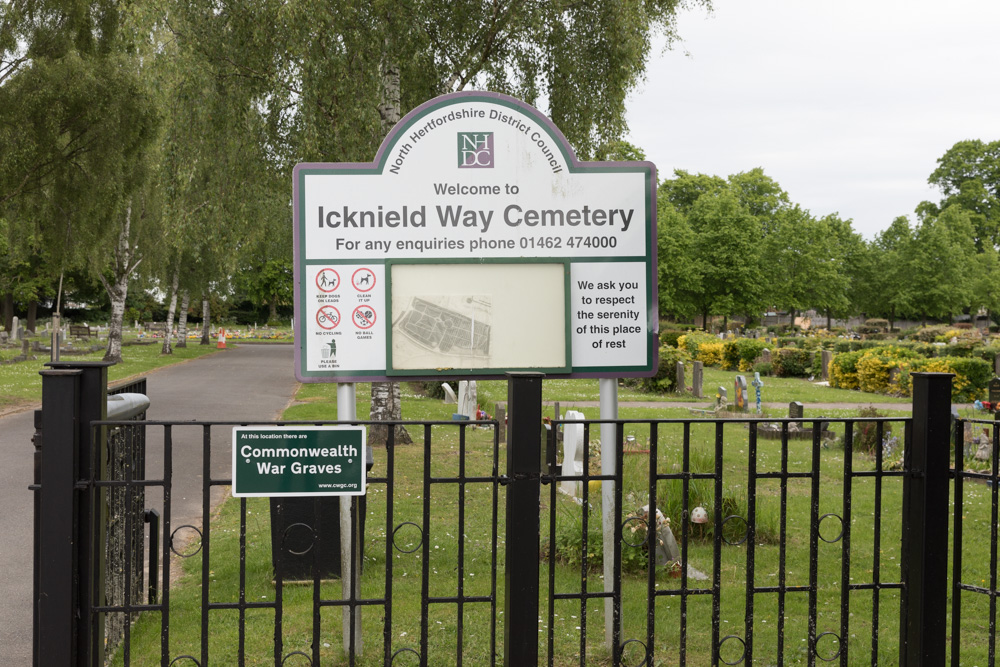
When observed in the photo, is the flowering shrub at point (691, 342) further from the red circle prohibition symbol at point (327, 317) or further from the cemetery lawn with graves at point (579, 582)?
the red circle prohibition symbol at point (327, 317)

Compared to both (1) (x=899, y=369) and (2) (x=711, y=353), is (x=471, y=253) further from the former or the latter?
(2) (x=711, y=353)

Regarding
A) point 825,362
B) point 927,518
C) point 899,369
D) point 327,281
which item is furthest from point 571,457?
point 825,362

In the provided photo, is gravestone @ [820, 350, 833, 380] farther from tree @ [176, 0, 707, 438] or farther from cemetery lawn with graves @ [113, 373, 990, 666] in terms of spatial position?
cemetery lawn with graves @ [113, 373, 990, 666]

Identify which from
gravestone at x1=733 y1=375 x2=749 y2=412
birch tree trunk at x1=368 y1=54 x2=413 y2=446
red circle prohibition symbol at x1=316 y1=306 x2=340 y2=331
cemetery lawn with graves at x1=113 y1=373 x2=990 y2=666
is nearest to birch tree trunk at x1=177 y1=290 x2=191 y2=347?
gravestone at x1=733 y1=375 x2=749 y2=412

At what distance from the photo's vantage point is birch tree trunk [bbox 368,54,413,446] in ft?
39.6

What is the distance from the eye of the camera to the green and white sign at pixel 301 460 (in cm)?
361

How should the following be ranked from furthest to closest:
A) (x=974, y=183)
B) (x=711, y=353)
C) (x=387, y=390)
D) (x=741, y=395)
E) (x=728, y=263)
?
(x=974, y=183) → (x=728, y=263) → (x=711, y=353) → (x=741, y=395) → (x=387, y=390)

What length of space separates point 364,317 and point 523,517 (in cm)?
167

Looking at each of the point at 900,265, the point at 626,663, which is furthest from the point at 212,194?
the point at 900,265

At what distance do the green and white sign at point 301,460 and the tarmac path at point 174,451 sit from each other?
7.84 ft

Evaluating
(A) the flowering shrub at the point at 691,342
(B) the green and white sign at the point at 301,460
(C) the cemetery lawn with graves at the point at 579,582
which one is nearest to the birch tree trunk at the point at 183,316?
(A) the flowering shrub at the point at 691,342

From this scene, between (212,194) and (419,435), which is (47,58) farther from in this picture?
(419,435)

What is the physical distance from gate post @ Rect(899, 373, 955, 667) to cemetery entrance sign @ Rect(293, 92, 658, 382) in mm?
1509

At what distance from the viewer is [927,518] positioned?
397cm
